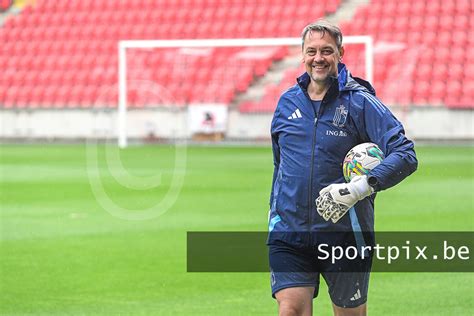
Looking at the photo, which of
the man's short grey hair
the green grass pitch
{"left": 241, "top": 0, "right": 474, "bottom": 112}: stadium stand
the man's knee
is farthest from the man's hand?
{"left": 241, "top": 0, "right": 474, "bottom": 112}: stadium stand

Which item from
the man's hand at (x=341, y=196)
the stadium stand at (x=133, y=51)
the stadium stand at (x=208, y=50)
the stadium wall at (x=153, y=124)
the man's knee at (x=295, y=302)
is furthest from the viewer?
the stadium stand at (x=133, y=51)

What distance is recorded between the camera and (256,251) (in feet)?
39.6

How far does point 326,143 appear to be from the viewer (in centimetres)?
585

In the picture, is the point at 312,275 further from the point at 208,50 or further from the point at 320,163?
the point at 208,50

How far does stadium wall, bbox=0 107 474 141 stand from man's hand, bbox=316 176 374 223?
26286 millimetres

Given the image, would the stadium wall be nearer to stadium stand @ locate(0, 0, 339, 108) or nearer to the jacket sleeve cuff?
stadium stand @ locate(0, 0, 339, 108)

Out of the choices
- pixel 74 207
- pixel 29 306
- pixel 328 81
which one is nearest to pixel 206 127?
pixel 74 207

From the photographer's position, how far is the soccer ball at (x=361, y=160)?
5.71 metres

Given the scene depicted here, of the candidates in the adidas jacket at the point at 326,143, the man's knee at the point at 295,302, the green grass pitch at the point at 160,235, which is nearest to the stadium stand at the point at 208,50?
the green grass pitch at the point at 160,235

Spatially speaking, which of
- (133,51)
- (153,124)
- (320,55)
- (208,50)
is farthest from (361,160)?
(133,51)

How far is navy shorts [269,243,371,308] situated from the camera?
587cm

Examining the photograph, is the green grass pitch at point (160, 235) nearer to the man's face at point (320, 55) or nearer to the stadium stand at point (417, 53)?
the man's face at point (320, 55)

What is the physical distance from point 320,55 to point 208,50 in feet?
96.2

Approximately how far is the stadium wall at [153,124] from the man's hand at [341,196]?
2629 centimetres
